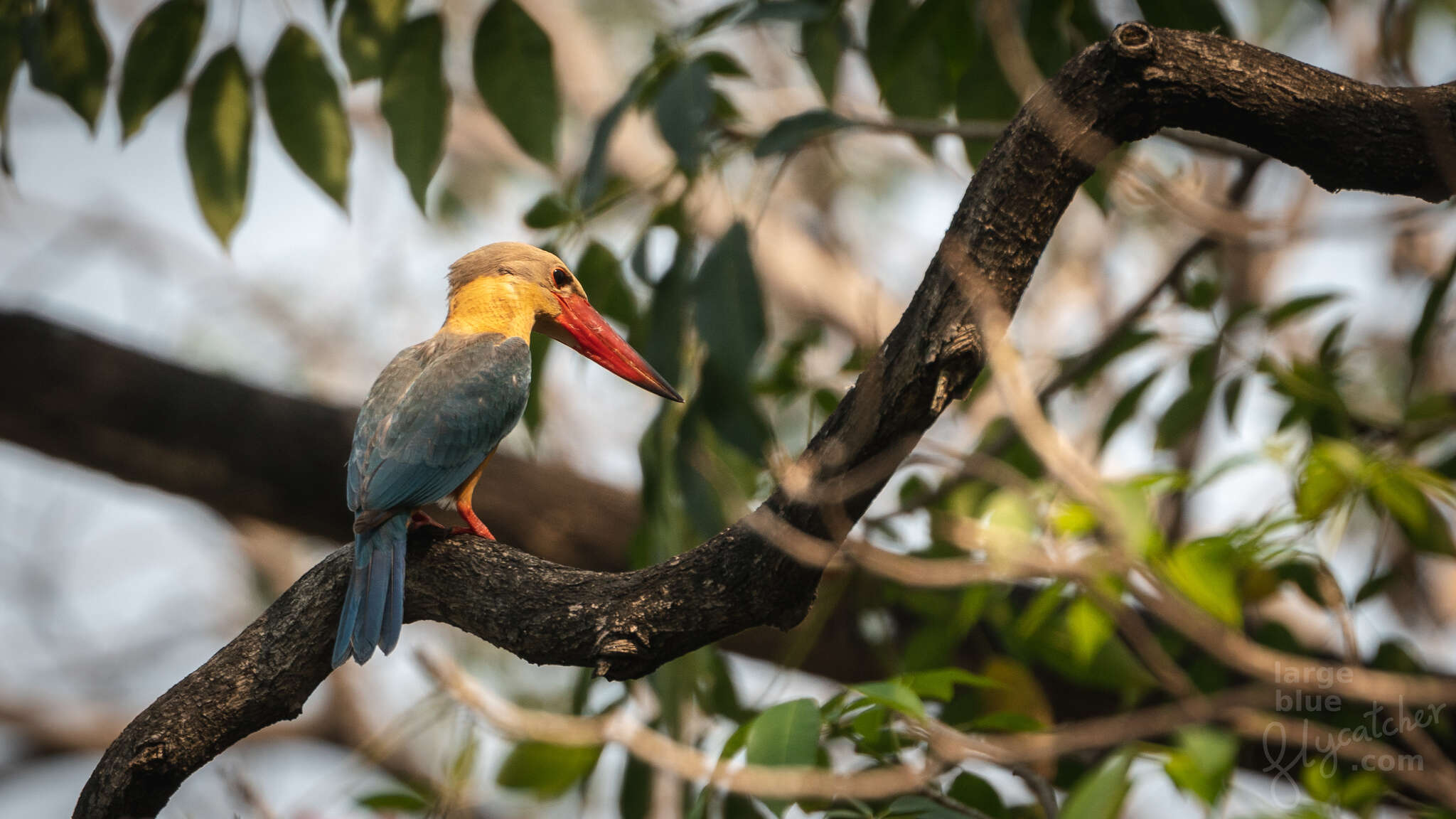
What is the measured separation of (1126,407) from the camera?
442 centimetres

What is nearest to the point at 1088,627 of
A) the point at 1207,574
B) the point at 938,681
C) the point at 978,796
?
the point at 1207,574

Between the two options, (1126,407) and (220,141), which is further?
(1126,407)

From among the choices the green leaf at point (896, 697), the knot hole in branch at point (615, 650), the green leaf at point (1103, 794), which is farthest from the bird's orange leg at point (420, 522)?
the green leaf at point (1103, 794)

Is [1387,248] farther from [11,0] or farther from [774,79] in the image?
[11,0]

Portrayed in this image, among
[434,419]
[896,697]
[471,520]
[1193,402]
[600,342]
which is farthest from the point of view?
[1193,402]

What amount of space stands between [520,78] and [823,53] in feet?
3.49

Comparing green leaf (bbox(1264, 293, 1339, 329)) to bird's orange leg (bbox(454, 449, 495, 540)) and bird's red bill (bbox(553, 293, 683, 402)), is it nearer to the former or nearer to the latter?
bird's red bill (bbox(553, 293, 683, 402))

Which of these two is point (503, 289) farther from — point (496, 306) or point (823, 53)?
point (823, 53)

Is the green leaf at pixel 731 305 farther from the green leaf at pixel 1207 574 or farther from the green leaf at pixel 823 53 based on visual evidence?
the green leaf at pixel 1207 574

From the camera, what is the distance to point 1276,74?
6.81 ft

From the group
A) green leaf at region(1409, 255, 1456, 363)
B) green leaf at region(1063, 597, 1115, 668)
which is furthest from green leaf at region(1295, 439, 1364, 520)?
green leaf at region(1063, 597, 1115, 668)

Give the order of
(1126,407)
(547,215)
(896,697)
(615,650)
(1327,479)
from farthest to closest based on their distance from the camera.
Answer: (1126,407) < (547,215) < (1327,479) < (896,697) < (615,650)

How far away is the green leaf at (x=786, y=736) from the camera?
7.31 feet

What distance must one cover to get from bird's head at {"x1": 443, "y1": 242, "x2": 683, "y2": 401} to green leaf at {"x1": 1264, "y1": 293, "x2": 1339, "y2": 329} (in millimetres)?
2231
